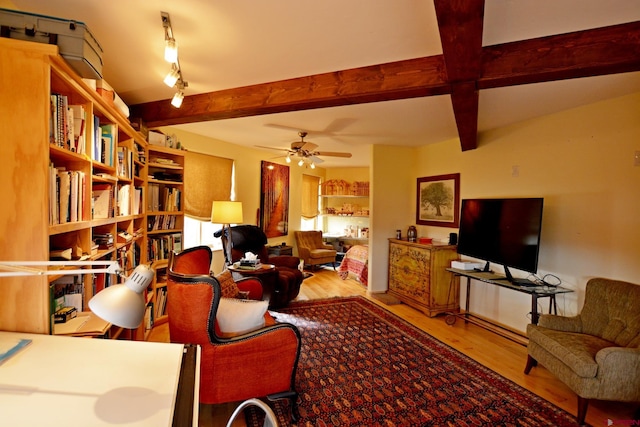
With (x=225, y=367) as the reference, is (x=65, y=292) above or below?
above

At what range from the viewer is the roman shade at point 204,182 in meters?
4.28

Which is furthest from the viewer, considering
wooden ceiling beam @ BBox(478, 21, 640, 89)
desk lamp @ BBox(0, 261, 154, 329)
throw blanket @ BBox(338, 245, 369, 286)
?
throw blanket @ BBox(338, 245, 369, 286)

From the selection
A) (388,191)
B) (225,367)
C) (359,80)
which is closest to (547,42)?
(359,80)

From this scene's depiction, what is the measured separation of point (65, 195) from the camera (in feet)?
4.99

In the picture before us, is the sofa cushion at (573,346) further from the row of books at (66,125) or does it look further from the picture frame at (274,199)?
the picture frame at (274,199)

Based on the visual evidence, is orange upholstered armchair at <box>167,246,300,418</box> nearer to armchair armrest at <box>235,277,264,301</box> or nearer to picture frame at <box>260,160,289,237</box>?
armchair armrest at <box>235,277,264,301</box>

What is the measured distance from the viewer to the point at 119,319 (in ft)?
2.47

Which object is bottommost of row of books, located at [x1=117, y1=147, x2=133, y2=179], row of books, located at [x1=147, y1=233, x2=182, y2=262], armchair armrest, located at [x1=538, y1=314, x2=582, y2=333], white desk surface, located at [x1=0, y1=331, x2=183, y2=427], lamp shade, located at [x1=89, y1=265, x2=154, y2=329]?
armchair armrest, located at [x1=538, y1=314, x2=582, y2=333]

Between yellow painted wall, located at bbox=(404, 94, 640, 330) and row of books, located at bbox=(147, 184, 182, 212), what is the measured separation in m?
3.81

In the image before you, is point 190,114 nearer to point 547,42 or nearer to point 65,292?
point 65,292

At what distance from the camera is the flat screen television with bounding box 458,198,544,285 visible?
9.29 feet

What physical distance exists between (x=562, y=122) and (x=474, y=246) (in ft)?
5.07

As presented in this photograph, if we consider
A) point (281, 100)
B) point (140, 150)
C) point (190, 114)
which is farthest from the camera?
point (140, 150)

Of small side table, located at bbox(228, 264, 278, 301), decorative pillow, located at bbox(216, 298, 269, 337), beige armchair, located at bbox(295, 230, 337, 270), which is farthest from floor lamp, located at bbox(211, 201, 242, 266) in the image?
beige armchair, located at bbox(295, 230, 337, 270)
